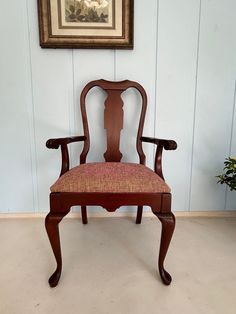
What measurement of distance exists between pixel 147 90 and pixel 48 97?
58 cm

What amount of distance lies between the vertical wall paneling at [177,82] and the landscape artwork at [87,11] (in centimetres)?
31

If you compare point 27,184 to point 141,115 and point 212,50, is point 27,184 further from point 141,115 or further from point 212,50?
point 212,50

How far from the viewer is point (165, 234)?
41.7 inches

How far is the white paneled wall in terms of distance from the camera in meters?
1.46

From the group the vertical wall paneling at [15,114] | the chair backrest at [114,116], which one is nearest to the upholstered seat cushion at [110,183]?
the chair backrest at [114,116]

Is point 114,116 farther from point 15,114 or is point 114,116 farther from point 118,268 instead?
point 118,268

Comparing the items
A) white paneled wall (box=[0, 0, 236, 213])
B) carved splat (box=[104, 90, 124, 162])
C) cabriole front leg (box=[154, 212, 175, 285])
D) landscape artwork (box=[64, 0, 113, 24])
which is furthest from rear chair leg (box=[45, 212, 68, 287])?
landscape artwork (box=[64, 0, 113, 24])

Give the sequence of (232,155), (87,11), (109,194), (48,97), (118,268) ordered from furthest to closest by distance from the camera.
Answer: (232,155), (48,97), (87,11), (118,268), (109,194)

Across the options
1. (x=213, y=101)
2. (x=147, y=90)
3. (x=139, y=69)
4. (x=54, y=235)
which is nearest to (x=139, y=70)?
(x=139, y=69)

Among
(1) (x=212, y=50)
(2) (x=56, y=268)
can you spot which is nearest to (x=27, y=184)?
(2) (x=56, y=268)

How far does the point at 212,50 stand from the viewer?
1.50 m

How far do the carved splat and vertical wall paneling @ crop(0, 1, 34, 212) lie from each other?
0.48 meters

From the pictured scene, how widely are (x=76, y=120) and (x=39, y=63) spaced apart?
38cm

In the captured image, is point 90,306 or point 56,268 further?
point 56,268
